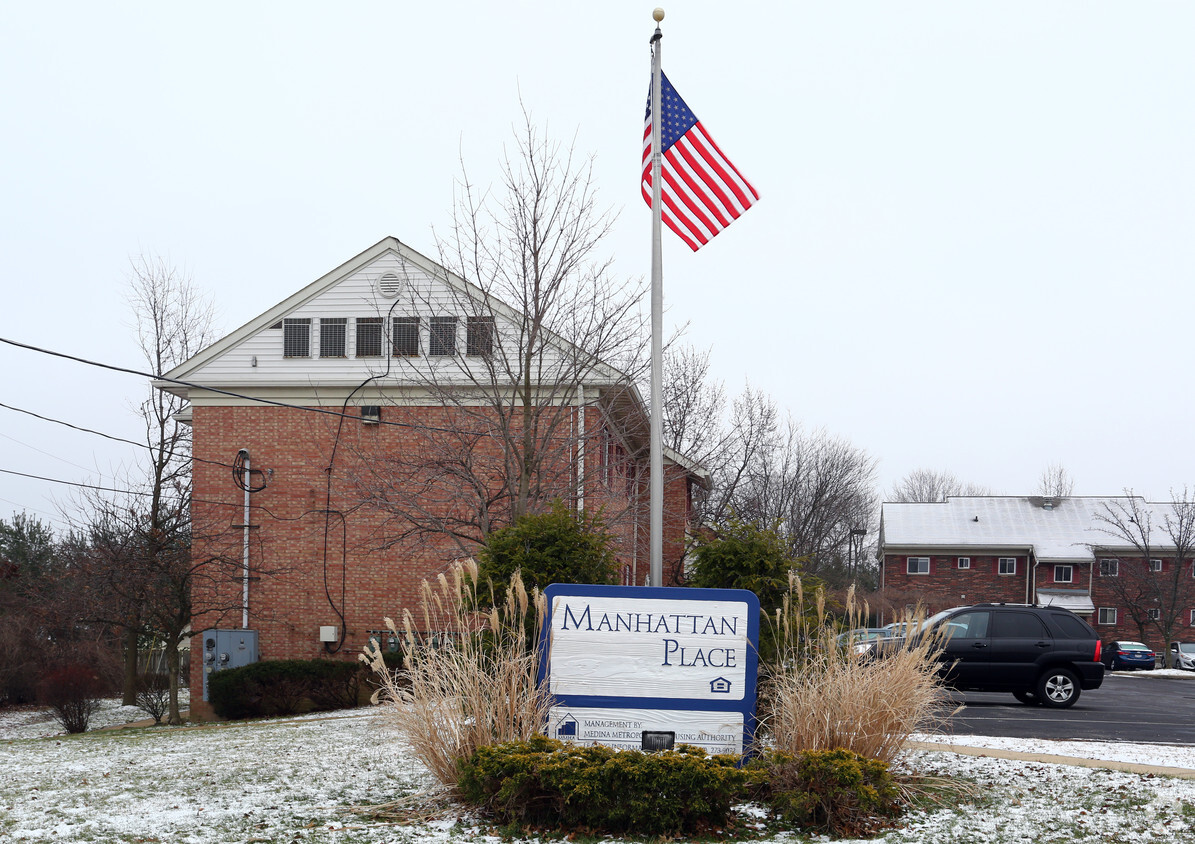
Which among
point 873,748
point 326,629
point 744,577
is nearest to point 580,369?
point 744,577

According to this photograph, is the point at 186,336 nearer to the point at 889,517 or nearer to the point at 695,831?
the point at 695,831

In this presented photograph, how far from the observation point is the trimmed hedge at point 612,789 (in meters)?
6.24

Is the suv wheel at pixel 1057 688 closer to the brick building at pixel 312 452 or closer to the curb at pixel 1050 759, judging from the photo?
the curb at pixel 1050 759

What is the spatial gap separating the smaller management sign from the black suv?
9.50m

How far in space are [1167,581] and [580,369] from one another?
44.7m

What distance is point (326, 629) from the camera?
21969 millimetres

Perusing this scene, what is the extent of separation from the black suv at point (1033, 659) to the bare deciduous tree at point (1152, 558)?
98.1ft

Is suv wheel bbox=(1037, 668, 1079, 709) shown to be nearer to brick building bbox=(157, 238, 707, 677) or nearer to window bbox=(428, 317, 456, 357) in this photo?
brick building bbox=(157, 238, 707, 677)

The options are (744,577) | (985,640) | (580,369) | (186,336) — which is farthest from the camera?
(186,336)

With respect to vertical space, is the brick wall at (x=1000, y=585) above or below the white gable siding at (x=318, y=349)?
below

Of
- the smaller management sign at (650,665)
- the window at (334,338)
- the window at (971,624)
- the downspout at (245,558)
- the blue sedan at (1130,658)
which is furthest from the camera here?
the blue sedan at (1130,658)

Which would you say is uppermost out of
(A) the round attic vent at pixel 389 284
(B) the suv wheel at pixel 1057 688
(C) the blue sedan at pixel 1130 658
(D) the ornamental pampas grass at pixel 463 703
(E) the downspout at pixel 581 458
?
(A) the round attic vent at pixel 389 284

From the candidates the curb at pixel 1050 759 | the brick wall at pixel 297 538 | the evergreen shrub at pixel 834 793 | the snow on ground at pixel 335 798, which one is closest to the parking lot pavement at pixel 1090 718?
the curb at pixel 1050 759

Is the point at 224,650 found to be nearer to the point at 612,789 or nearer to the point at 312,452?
the point at 312,452
